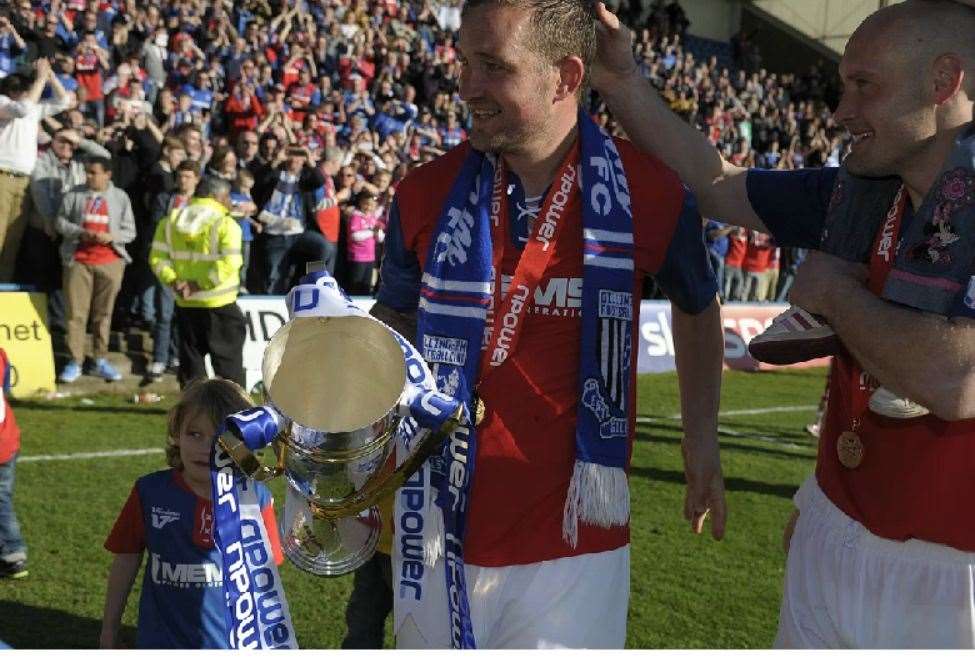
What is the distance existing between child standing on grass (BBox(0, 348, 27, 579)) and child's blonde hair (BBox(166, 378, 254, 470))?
1.48 metres

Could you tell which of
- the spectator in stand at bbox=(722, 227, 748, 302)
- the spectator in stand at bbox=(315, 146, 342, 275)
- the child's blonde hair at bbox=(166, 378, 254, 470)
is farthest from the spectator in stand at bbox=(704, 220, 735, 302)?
the child's blonde hair at bbox=(166, 378, 254, 470)

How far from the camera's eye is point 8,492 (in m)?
5.07

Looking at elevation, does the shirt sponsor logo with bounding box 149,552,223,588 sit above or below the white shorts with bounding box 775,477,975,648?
below

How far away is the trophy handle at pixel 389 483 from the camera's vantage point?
2057 mm

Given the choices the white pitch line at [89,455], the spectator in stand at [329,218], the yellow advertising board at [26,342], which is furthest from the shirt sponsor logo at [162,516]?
the spectator in stand at [329,218]

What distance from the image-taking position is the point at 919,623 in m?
2.32

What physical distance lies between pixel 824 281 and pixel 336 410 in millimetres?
970

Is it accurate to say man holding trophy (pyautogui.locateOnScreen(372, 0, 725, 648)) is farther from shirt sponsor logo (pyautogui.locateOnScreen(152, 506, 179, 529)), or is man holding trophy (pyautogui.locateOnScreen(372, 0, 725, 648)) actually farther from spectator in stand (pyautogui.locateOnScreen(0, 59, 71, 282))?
spectator in stand (pyautogui.locateOnScreen(0, 59, 71, 282))

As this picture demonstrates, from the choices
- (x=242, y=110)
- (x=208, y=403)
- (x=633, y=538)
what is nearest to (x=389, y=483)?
(x=208, y=403)

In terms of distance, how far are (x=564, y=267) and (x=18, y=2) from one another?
1300 cm

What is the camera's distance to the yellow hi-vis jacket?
9.12 metres

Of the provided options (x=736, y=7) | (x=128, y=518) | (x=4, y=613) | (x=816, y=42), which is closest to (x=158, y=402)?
(x=4, y=613)

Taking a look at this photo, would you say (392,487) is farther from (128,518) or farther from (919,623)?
(128,518)

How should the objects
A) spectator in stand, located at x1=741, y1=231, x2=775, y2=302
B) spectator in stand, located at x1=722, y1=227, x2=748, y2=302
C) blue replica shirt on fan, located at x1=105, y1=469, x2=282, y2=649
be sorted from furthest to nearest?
spectator in stand, located at x1=741, y1=231, x2=775, y2=302 < spectator in stand, located at x1=722, y1=227, x2=748, y2=302 < blue replica shirt on fan, located at x1=105, y1=469, x2=282, y2=649
